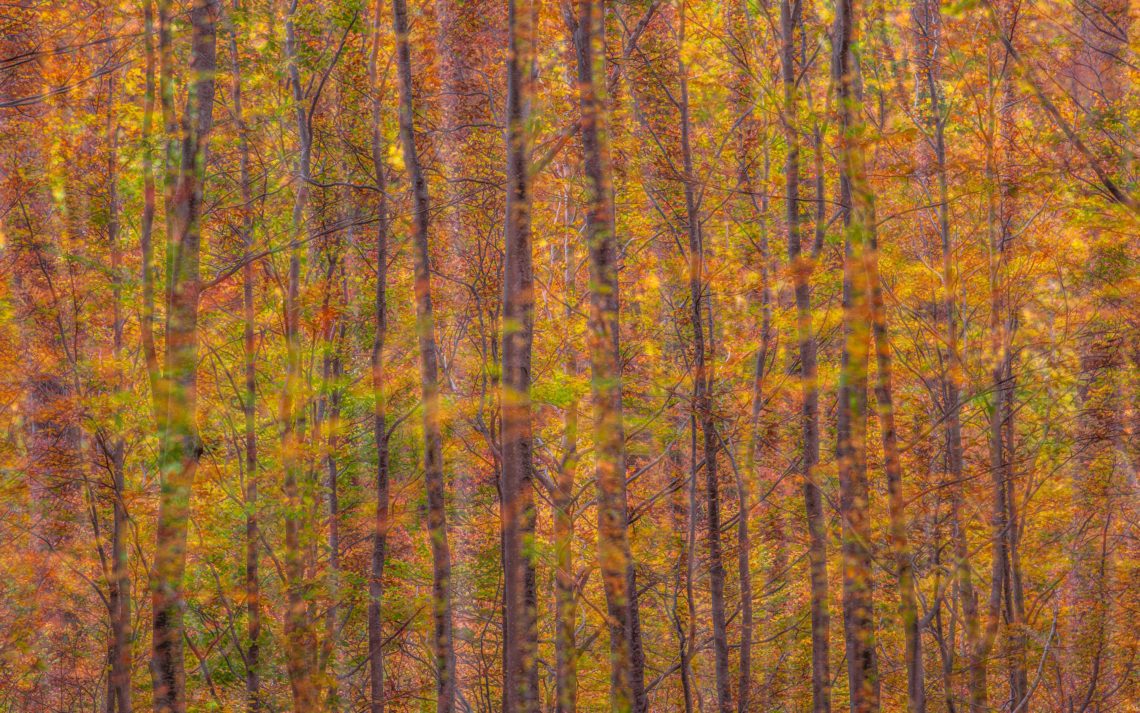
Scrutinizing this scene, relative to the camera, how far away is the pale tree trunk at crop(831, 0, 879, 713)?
6.91 metres

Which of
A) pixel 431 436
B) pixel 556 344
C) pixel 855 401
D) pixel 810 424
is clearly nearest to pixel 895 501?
pixel 855 401

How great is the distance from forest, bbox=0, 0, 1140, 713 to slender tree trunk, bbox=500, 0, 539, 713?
3cm

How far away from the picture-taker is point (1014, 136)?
12844 millimetres

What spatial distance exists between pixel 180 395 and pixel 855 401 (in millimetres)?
5093

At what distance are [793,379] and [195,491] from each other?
7.98 metres

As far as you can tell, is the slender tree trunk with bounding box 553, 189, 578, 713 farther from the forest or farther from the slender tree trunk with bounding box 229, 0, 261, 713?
the slender tree trunk with bounding box 229, 0, 261, 713

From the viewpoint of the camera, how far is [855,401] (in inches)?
281

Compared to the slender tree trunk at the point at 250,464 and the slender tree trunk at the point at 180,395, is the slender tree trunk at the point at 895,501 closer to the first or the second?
the slender tree trunk at the point at 180,395

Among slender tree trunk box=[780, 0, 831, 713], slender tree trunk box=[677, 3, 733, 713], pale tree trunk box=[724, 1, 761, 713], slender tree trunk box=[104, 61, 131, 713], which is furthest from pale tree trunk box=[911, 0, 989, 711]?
slender tree trunk box=[104, 61, 131, 713]

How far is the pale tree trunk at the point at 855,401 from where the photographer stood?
6906 millimetres

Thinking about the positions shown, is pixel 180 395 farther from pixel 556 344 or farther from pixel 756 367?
pixel 756 367

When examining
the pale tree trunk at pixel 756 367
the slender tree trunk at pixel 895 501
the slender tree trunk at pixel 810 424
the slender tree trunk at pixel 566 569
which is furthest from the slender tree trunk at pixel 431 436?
the slender tree trunk at pixel 895 501

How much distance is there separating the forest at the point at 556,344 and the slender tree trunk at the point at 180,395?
0.90m

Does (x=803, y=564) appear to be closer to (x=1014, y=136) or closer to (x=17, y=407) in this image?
(x=1014, y=136)
